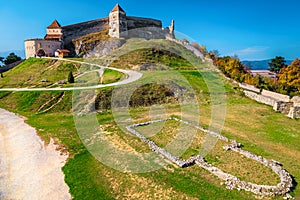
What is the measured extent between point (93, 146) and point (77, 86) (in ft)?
69.4

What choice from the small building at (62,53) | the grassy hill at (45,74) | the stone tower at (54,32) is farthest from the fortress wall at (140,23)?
the grassy hill at (45,74)

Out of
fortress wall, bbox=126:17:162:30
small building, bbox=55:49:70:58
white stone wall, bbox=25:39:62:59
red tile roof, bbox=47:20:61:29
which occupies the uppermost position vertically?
fortress wall, bbox=126:17:162:30

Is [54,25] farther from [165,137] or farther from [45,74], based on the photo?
[165,137]

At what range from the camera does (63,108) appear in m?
31.7

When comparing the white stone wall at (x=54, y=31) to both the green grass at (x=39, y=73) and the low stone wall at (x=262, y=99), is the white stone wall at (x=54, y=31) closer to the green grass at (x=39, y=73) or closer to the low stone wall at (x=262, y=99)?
the green grass at (x=39, y=73)

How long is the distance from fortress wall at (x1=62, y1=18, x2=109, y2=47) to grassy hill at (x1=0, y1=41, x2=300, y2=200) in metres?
35.0

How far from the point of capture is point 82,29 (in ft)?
275

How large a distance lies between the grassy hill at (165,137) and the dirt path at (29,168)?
33.8 inches

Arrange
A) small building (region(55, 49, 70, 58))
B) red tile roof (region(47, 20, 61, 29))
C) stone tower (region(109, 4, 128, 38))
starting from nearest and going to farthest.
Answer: small building (region(55, 49, 70, 58))
red tile roof (region(47, 20, 61, 29))
stone tower (region(109, 4, 128, 38))

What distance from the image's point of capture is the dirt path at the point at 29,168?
13.6 meters

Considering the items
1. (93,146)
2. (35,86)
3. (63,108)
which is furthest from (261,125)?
(35,86)

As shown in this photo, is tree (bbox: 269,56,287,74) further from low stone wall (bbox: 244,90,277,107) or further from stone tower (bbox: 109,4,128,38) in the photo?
stone tower (bbox: 109,4,128,38)

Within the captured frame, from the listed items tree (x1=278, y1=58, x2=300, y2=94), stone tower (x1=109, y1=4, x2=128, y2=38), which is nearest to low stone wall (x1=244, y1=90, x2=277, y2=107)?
tree (x1=278, y1=58, x2=300, y2=94)

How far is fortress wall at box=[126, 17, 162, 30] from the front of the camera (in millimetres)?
88938
